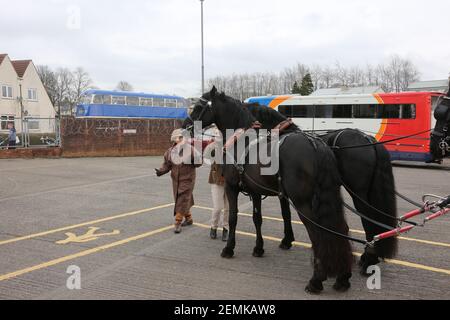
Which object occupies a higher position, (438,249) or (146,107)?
(146,107)

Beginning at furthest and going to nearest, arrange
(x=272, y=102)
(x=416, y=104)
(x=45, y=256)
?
(x=272, y=102)
(x=416, y=104)
(x=45, y=256)

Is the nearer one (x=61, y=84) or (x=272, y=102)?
(x=272, y=102)

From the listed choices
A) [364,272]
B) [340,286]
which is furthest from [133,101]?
[340,286]

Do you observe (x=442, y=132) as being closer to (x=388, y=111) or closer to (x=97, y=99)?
(x=388, y=111)

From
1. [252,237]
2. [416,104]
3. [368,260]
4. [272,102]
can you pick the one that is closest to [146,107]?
[272,102]

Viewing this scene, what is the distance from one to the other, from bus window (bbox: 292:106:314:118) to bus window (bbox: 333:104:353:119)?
1.44 meters

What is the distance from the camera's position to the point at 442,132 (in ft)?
13.1

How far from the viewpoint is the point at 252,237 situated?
6.44 metres

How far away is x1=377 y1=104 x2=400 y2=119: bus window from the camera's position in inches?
770

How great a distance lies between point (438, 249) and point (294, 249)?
2.11 m

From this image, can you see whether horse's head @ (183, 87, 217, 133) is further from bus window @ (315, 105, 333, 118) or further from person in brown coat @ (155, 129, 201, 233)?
bus window @ (315, 105, 333, 118)

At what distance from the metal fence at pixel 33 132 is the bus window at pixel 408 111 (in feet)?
59.4

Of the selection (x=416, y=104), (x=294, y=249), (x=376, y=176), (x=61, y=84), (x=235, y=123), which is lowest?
(x=294, y=249)
